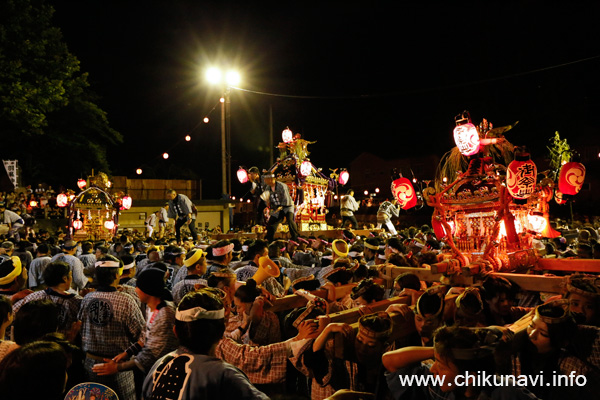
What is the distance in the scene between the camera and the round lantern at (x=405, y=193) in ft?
31.8

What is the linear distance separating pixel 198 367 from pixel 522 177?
22.9ft

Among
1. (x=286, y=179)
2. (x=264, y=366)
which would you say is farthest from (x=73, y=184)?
(x=264, y=366)

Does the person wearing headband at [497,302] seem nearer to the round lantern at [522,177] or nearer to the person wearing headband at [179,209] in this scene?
the round lantern at [522,177]

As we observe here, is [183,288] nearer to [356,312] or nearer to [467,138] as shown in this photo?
[356,312]

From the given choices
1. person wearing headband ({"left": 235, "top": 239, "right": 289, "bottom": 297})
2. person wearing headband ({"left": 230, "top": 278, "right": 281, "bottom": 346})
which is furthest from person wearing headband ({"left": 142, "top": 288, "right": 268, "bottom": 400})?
person wearing headband ({"left": 235, "top": 239, "right": 289, "bottom": 297})

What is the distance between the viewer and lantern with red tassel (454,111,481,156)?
324 inches

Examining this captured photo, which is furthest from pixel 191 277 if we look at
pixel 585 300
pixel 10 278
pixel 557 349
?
pixel 585 300

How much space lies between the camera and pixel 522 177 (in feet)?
23.6

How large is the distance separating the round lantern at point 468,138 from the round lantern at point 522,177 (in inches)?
43.4

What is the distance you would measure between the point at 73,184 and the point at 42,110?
16.7ft

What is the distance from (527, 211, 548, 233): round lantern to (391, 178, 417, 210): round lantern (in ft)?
8.16

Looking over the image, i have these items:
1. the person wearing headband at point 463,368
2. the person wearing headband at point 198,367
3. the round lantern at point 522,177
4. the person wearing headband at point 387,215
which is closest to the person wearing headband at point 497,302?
the person wearing headband at point 463,368

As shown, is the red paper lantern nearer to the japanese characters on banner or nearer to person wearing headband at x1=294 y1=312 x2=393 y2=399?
person wearing headband at x1=294 y1=312 x2=393 y2=399

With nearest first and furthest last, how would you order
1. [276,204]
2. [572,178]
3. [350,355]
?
[350,355], [572,178], [276,204]
